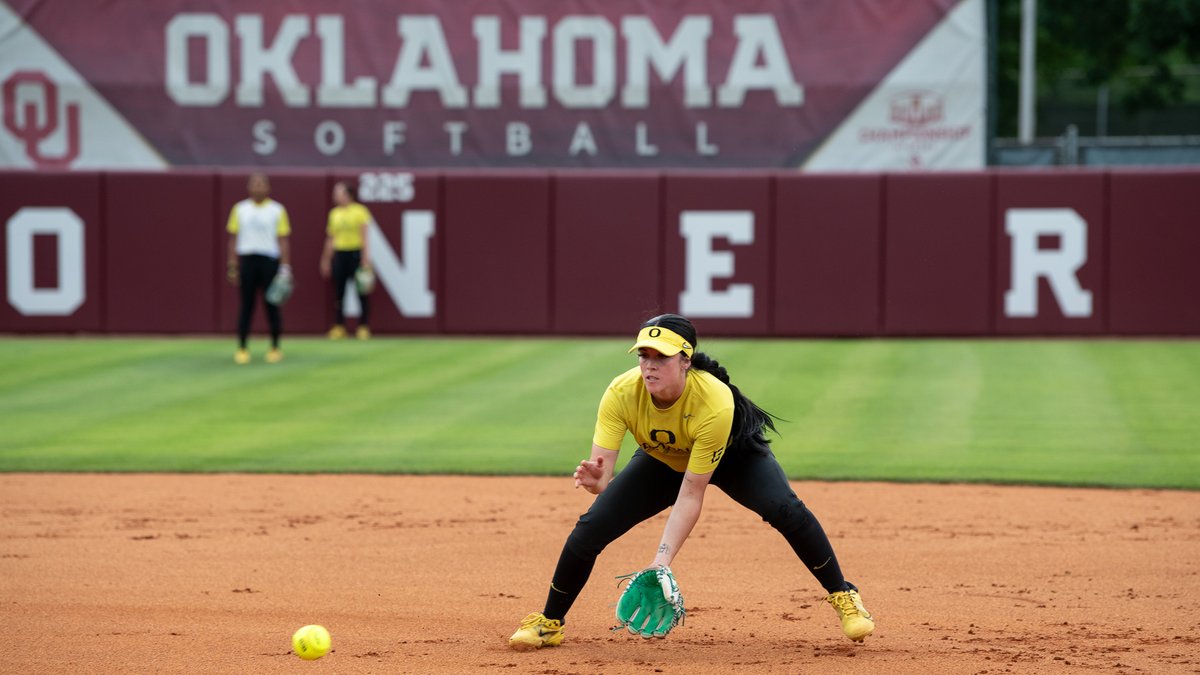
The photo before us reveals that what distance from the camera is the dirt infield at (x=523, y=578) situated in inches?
258

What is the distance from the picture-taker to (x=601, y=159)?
22.6 meters

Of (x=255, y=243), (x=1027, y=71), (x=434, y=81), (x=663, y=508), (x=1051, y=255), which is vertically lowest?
(x=663, y=508)

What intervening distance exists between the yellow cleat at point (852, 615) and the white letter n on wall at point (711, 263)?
14.3m

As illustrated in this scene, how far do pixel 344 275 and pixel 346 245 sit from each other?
416 mm

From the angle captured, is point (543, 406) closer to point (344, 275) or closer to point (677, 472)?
point (344, 275)

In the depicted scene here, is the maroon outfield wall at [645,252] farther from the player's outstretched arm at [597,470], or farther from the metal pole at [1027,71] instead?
the player's outstretched arm at [597,470]

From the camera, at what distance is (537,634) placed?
21.8 ft

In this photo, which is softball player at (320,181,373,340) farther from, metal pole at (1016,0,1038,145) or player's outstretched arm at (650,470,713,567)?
player's outstretched arm at (650,470,713,567)

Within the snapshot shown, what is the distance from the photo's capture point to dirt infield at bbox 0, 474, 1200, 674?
21.5 ft

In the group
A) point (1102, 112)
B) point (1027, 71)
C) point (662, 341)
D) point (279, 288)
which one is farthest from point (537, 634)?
point (1102, 112)

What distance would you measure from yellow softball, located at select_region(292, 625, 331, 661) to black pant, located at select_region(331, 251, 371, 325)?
46.8 ft

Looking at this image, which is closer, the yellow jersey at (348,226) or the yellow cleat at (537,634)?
the yellow cleat at (537,634)

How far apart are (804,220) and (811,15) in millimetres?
3539

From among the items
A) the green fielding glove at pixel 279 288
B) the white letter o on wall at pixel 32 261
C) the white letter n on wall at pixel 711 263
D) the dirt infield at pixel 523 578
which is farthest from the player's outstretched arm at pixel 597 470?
the white letter o on wall at pixel 32 261
